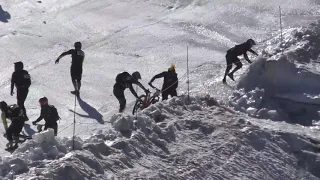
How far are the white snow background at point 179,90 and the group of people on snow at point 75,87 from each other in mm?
417

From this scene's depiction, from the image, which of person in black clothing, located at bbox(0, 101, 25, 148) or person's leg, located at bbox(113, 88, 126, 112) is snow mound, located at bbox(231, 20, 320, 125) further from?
person in black clothing, located at bbox(0, 101, 25, 148)

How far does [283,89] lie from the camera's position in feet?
54.2

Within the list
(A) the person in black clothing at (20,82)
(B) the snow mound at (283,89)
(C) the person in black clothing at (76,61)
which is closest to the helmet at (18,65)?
(A) the person in black clothing at (20,82)

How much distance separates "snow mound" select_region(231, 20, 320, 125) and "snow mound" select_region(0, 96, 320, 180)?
1.47 m

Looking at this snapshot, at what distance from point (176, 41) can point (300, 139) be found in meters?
10.4

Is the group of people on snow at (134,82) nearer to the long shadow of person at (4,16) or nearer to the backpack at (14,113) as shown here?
the backpack at (14,113)

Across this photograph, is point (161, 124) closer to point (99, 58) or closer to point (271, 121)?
point (271, 121)

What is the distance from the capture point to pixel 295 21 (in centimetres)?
2525

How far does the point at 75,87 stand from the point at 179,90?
2.60 metres

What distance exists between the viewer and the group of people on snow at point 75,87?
14141mm

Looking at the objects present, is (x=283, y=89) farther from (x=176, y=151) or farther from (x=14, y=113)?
(x=14, y=113)

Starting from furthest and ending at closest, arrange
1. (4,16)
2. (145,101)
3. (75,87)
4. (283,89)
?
(4,16), (75,87), (283,89), (145,101)

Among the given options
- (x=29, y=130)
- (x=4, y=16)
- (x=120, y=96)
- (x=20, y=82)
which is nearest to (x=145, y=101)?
Answer: (x=120, y=96)

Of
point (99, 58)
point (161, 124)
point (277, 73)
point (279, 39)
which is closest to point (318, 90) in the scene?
point (277, 73)
